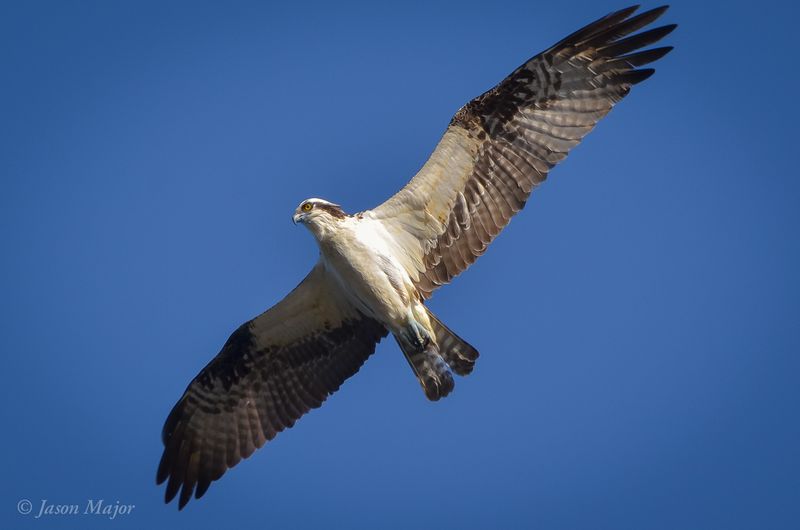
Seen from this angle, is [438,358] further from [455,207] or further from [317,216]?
[317,216]

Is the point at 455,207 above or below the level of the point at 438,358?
above

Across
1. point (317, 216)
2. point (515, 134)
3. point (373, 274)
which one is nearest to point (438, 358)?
point (373, 274)

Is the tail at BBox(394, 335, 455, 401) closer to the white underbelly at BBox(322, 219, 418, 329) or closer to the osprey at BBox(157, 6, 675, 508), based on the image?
the osprey at BBox(157, 6, 675, 508)

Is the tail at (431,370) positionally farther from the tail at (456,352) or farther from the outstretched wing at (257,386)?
the outstretched wing at (257,386)

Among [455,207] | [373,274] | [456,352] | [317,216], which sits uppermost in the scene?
[317,216]

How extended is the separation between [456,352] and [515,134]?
2.71 m

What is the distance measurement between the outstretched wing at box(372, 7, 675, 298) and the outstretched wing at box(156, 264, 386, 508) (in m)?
1.77

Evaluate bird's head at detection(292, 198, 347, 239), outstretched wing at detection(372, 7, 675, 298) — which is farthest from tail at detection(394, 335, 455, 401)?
bird's head at detection(292, 198, 347, 239)

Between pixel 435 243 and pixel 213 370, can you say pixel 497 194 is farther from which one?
pixel 213 370

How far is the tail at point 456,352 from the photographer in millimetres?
11477

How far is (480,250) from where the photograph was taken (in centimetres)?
1172

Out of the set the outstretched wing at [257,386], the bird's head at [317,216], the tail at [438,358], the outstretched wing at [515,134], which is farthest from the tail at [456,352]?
the bird's head at [317,216]

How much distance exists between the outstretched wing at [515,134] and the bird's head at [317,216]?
605 millimetres

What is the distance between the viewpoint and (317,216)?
11297 millimetres
